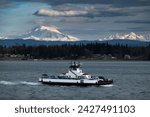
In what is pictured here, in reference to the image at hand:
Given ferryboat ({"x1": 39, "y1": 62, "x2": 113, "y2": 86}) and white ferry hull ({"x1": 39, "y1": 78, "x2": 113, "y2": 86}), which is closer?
white ferry hull ({"x1": 39, "y1": 78, "x2": 113, "y2": 86})

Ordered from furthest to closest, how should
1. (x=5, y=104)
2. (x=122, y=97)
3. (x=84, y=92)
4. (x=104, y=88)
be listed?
(x=104, y=88) < (x=84, y=92) < (x=122, y=97) < (x=5, y=104)

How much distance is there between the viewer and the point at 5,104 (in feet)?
134

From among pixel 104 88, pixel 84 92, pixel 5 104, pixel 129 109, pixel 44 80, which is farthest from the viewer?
pixel 44 80

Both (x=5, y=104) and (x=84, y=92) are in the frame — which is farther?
(x=84, y=92)

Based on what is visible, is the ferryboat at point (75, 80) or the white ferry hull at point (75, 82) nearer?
the white ferry hull at point (75, 82)

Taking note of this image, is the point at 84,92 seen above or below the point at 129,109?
A: below

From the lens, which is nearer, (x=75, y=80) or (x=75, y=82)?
(x=75, y=82)

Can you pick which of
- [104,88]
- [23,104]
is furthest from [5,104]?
[104,88]

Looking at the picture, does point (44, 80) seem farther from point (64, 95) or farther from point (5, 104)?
point (5, 104)

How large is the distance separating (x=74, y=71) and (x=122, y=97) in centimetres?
1889

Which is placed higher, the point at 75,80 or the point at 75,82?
the point at 75,80

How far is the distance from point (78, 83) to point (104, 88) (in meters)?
5.31

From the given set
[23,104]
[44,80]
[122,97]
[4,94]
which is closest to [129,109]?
[23,104]

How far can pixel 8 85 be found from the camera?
9288 cm
